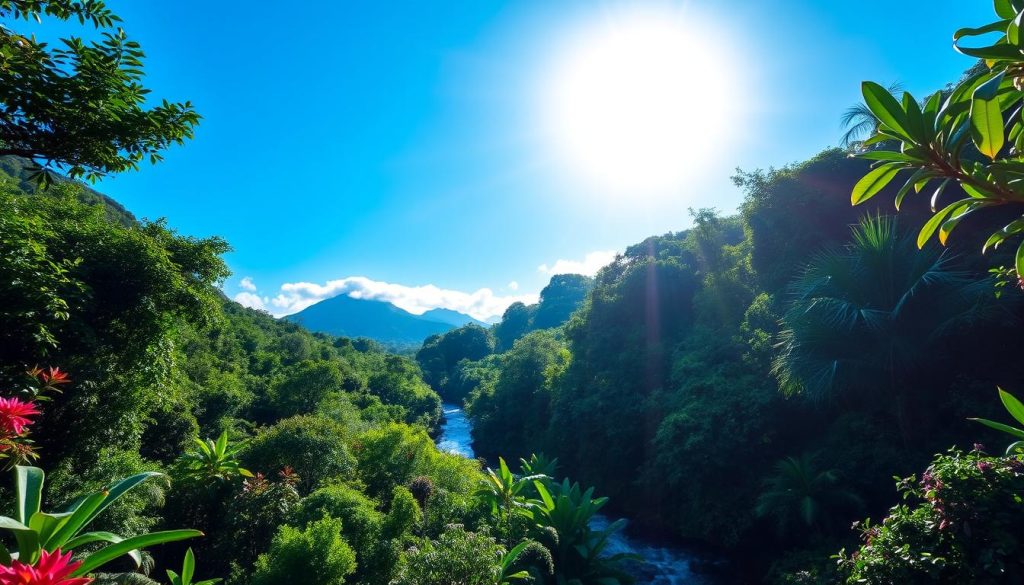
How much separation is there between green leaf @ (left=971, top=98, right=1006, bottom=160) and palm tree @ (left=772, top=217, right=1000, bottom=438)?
8.12m

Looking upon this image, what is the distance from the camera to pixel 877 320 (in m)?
7.52

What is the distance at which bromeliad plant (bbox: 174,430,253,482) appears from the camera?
911 centimetres

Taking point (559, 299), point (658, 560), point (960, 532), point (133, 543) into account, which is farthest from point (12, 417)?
point (559, 299)

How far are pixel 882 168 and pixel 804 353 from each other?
8.37 metres

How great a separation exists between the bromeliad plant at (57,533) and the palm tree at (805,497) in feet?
35.5

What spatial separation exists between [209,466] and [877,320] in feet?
48.4

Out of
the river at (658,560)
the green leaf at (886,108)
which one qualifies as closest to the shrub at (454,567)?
the green leaf at (886,108)

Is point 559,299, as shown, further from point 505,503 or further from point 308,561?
point 308,561

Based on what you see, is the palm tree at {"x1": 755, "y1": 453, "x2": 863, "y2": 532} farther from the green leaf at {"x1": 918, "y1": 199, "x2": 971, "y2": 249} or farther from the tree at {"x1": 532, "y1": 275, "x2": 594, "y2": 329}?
the tree at {"x1": 532, "y1": 275, "x2": 594, "y2": 329}

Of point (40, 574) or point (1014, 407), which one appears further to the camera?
point (1014, 407)

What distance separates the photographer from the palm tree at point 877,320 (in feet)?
24.6

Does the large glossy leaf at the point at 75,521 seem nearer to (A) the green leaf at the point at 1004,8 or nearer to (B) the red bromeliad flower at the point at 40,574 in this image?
(B) the red bromeliad flower at the point at 40,574

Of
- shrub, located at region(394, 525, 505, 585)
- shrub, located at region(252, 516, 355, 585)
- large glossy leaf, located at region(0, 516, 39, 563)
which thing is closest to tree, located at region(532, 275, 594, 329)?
shrub, located at region(252, 516, 355, 585)

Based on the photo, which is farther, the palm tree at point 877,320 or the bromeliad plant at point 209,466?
the bromeliad plant at point 209,466
